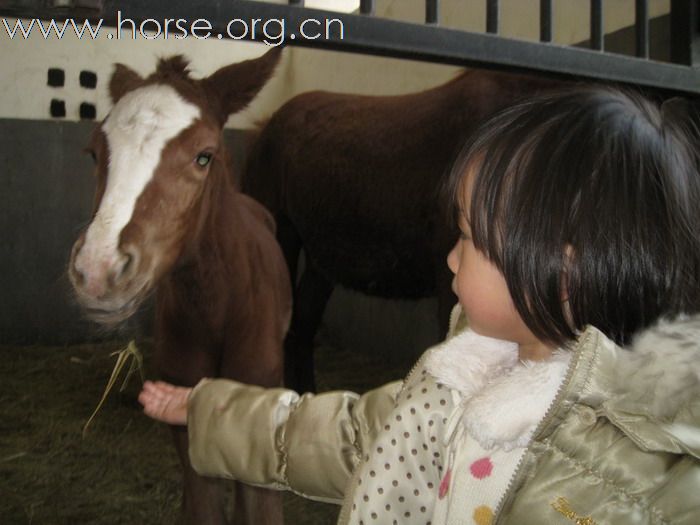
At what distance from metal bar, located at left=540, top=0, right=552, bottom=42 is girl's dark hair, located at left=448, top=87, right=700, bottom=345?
62cm

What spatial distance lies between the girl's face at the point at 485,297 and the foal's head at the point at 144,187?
0.88 m

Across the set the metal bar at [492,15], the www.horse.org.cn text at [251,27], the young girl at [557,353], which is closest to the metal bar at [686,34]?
the metal bar at [492,15]

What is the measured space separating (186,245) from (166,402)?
0.69 metres

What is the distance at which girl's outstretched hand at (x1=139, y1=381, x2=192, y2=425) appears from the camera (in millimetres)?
1284

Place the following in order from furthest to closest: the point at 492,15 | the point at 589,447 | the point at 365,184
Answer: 1. the point at 365,184
2. the point at 492,15
3. the point at 589,447

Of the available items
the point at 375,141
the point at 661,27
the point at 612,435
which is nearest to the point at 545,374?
the point at 612,435

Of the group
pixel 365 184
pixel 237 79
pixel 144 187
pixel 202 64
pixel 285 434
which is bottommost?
pixel 285 434

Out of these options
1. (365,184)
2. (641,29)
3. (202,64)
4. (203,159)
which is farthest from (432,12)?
(202,64)

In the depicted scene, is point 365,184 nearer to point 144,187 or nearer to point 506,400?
point 144,187

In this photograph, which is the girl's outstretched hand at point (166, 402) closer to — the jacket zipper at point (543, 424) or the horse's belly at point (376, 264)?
the jacket zipper at point (543, 424)

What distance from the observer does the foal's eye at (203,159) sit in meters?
1.83

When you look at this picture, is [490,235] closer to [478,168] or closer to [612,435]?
[478,168]

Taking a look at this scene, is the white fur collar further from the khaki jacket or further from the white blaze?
the white blaze

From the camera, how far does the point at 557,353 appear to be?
36.3 inches
